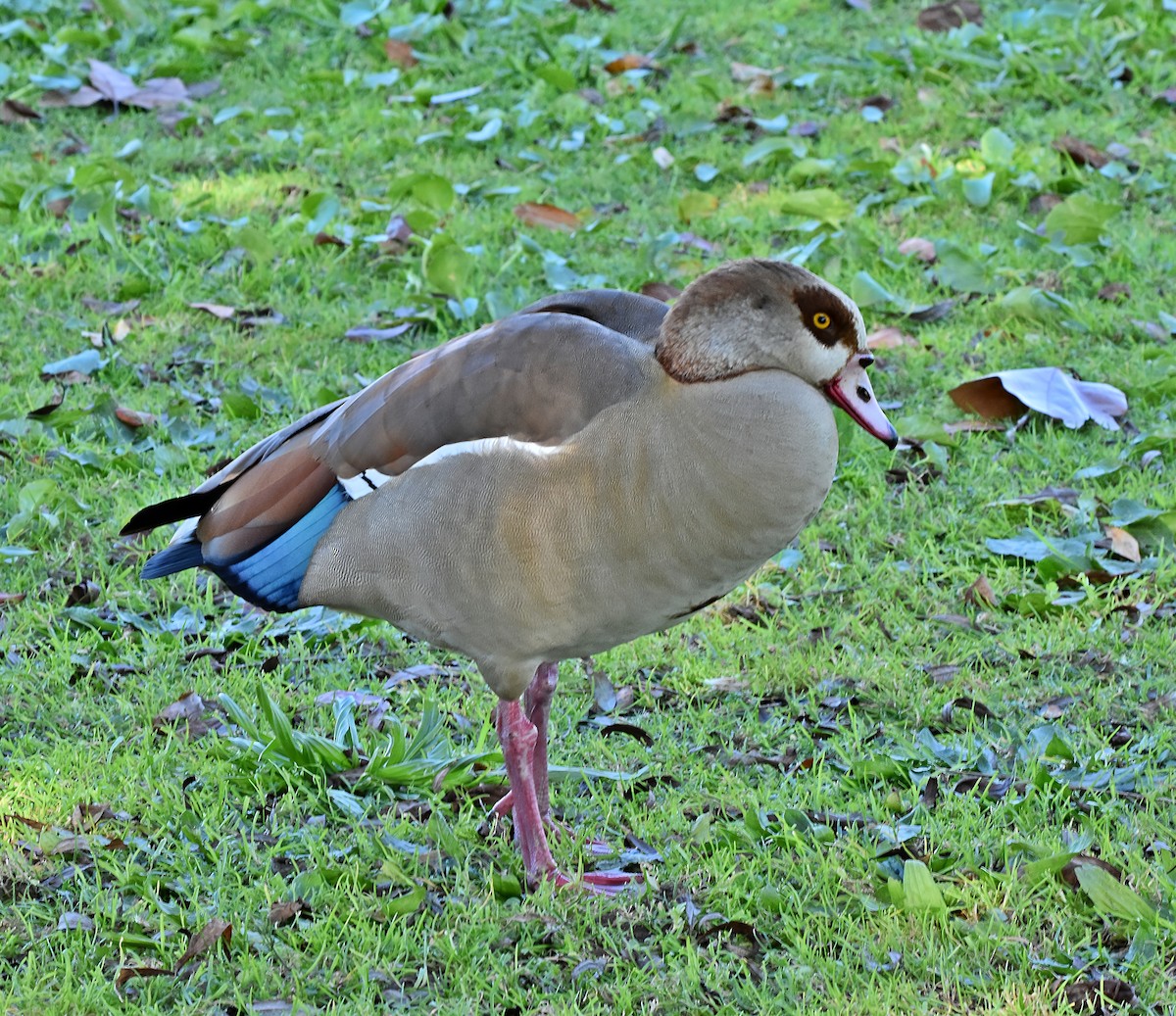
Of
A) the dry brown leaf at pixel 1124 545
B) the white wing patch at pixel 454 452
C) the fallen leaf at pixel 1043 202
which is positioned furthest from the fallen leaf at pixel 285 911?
the fallen leaf at pixel 1043 202

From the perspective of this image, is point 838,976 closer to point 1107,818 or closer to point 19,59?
point 1107,818

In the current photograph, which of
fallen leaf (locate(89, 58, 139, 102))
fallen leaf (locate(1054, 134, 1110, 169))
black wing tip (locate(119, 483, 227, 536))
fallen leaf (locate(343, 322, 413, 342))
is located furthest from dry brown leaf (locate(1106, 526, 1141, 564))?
fallen leaf (locate(89, 58, 139, 102))

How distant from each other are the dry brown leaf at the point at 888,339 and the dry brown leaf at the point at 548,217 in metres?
1.45

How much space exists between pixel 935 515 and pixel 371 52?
4724mm

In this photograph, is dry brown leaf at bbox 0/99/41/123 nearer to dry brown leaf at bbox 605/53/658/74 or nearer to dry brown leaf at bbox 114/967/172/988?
dry brown leaf at bbox 605/53/658/74

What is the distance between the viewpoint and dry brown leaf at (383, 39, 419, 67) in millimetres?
7852

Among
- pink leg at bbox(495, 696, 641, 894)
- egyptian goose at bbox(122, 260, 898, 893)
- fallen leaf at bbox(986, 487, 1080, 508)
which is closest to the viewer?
egyptian goose at bbox(122, 260, 898, 893)

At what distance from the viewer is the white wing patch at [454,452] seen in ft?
9.63

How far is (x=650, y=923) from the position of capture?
3.01 m

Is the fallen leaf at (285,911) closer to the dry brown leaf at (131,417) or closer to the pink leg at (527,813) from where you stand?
the pink leg at (527,813)

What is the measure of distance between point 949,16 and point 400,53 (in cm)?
290

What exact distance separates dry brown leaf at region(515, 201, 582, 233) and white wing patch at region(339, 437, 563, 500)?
331cm

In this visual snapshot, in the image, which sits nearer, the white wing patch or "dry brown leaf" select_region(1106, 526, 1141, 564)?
the white wing patch

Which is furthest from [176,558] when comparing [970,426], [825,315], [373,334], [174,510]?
[970,426]
